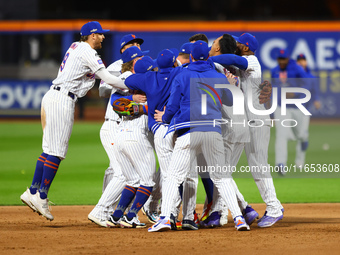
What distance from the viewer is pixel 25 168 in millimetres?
12781

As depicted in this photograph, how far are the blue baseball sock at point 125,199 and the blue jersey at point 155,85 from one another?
3.01ft

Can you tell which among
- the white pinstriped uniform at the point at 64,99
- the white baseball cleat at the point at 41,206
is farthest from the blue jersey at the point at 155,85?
the white baseball cleat at the point at 41,206

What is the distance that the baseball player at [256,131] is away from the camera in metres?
7.12

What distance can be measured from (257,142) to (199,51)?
1.34 m

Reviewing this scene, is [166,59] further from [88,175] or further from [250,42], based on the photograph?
[88,175]

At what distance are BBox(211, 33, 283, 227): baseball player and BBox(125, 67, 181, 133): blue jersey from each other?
1.91 feet

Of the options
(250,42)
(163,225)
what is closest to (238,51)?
(250,42)

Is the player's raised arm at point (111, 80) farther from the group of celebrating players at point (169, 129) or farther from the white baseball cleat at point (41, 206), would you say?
the white baseball cleat at point (41, 206)

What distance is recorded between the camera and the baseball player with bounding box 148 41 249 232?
6.60m

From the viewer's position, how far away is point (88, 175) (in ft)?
39.4

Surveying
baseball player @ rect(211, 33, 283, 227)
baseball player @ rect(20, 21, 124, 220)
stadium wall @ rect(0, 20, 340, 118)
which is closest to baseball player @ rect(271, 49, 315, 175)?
baseball player @ rect(211, 33, 283, 227)

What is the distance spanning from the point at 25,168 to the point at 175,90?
274 inches

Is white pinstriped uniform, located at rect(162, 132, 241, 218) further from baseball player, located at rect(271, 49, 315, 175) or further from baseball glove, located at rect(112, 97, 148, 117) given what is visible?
baseball player, located at rect(271, 49, 315, 175)

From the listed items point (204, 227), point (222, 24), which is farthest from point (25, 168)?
point (222, 24)
